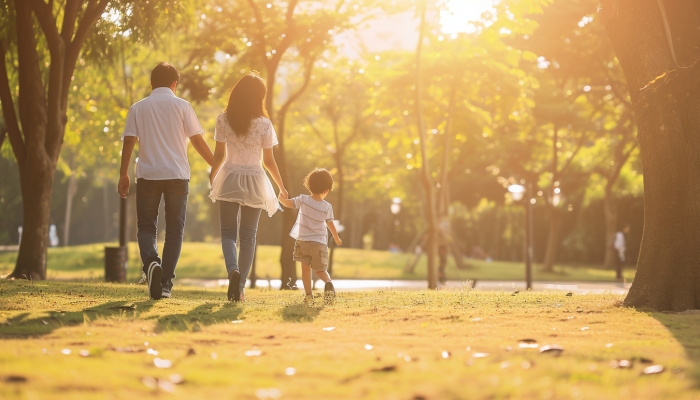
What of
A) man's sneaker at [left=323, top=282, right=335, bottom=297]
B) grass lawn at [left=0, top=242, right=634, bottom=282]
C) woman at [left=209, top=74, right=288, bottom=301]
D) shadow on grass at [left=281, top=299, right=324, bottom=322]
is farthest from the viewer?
grass lawn at [left=0, top=242, right=634, bottom=282]

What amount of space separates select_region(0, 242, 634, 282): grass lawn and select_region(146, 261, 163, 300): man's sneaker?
65.1 ft

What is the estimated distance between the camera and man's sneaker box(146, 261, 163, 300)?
8.18 metres

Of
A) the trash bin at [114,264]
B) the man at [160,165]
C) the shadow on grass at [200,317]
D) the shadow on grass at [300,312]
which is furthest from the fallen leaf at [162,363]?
the trash bin at [114,264]

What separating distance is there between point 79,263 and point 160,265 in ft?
78.6

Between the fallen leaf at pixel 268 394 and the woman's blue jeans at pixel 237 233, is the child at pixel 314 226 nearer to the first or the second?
the woman's blue jeans at pixel 237 233

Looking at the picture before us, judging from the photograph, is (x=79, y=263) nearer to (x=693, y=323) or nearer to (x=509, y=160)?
(x=509, y=160)

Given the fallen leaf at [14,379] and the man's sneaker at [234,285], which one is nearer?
the fallen leaf at [14,379]

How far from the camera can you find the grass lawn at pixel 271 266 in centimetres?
3023

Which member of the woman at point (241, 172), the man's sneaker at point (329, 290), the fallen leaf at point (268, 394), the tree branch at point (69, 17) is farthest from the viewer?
the tree branch at point (69, 17)

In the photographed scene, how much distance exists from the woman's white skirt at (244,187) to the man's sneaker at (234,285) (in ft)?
2.16

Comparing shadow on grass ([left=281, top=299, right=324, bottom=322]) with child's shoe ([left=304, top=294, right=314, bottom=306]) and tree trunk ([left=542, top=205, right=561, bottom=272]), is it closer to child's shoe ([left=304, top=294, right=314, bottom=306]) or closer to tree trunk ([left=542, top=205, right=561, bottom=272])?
child's shoe ([left=304, top=294, right=314, bottom=306])

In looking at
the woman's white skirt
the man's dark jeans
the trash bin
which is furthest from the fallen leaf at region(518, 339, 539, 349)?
the trash bin

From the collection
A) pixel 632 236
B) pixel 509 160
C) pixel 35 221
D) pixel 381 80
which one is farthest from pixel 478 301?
pixel 632 236

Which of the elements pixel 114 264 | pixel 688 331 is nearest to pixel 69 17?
pixel 114 264
